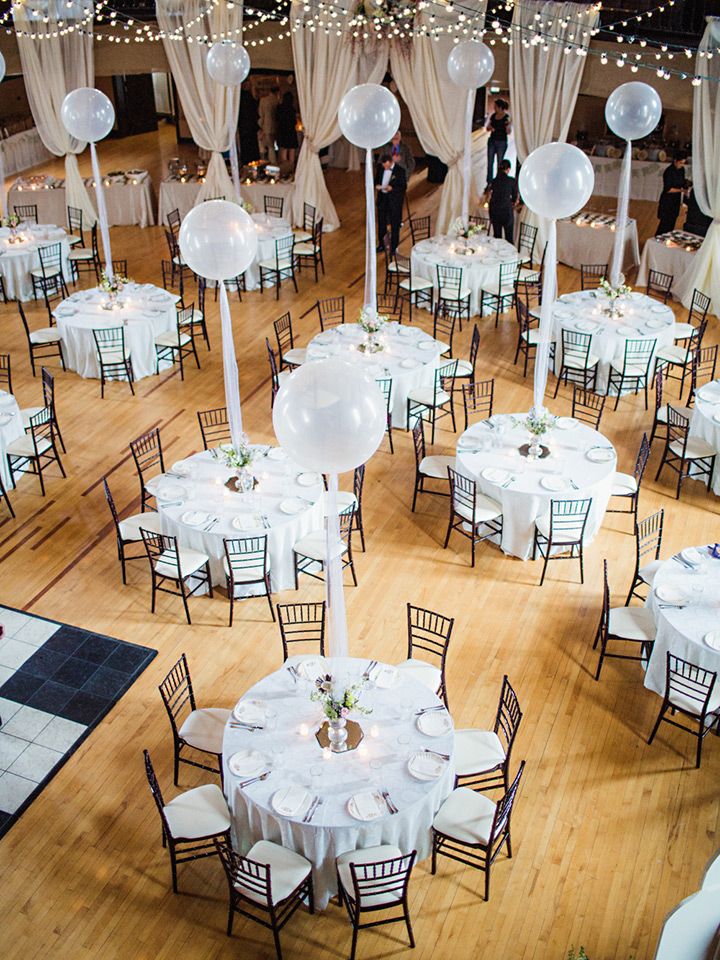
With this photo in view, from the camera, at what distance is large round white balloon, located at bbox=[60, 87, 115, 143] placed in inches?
401

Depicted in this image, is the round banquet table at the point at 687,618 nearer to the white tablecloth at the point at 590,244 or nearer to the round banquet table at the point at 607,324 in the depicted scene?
the round banquet table at the point at 607,324


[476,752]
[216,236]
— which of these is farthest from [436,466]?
[476,752]

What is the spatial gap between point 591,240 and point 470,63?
3.15 metres

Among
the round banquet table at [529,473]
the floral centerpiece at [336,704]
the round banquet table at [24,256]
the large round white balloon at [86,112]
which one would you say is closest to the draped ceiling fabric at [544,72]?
the large round white balloon at [86,112]

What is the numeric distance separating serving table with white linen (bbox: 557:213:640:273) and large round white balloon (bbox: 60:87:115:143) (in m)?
6.41

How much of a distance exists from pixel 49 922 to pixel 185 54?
12406 millimetres

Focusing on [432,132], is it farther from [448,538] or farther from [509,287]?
[448,538]

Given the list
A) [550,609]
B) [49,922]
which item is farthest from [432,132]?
[49,922]

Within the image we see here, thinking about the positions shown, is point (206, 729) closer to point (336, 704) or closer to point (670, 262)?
point (336, 704)

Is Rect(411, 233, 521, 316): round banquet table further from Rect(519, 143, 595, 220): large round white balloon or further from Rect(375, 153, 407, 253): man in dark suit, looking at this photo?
Rect(519, 143, 595, 220): large round white balloon

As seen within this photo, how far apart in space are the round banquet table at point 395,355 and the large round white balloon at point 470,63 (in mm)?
3528

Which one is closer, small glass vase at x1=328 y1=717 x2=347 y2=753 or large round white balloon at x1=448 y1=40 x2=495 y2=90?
small glass vase at x1=328 y1=717 x2=347 y2=753

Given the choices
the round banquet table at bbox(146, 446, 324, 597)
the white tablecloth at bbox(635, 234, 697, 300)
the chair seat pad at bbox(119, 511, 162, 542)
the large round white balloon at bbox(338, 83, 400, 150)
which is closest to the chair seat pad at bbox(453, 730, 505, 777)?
the round banquet table at bbox(146, 446, 324, 597)

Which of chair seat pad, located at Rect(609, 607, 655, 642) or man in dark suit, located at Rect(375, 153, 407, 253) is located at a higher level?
man in dark suit, located at Rect(375, 153, 407, 253)
